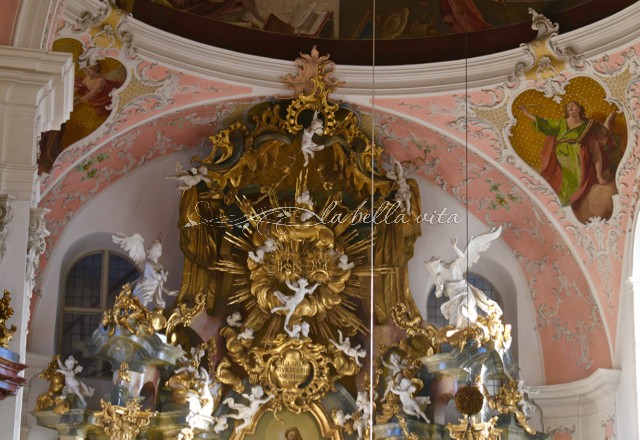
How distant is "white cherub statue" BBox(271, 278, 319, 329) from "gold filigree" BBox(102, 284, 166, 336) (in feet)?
5.23

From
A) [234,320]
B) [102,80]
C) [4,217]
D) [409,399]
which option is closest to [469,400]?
[409,399]

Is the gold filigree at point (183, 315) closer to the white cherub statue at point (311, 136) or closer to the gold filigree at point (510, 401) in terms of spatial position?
the white cherub statue at point (311, 136)

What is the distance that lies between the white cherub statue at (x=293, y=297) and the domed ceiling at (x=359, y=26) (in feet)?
8.91

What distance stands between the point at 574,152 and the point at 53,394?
6.66 metres

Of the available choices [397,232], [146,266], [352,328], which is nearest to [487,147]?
[397,232]

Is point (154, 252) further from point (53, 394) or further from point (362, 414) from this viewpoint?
point (362, 414)

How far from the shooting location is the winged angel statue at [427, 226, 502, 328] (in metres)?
16.2

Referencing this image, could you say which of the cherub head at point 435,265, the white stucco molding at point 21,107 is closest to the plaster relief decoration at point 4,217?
the white stucco molding at point 21,107

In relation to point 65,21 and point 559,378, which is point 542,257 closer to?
point 559,378

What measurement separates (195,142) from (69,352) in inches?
119

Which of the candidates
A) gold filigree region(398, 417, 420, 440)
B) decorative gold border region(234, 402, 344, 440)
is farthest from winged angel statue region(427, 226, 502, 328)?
decorative gold border region(234, 402, 344, 440)

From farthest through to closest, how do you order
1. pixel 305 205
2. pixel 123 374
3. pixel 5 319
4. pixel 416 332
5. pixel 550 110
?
pixel 305 205
pixel 416 332
pixel 550 110
pixel 123 374
pixel 5 319

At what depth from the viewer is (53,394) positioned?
605 inches

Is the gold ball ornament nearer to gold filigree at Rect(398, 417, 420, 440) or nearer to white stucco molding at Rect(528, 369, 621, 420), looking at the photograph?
gold filigree at Rect(398, 417, 420, 440)
